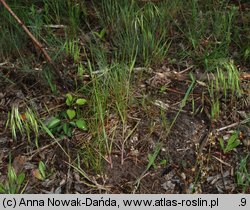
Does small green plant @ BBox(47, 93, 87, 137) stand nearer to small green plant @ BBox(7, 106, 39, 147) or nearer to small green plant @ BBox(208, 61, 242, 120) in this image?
small green plant @ BBox(7, 106, 39, 147)

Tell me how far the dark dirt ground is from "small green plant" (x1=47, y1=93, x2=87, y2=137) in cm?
5

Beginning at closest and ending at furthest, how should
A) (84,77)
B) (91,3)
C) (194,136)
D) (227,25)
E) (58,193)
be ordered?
(58,193) → (194,136) → (84,77) → (227,25) → (91,3)

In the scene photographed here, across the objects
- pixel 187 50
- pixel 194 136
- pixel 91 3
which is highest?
pixel 91 3

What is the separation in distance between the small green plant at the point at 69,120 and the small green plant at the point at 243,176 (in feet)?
2.73

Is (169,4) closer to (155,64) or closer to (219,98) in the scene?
(155,64)

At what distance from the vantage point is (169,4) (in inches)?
112

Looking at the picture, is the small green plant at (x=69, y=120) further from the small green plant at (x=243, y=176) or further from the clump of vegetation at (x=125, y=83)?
the small green plant at (x=243, y=176)

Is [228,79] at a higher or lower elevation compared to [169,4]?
lower

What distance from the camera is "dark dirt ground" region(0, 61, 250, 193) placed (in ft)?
7.36

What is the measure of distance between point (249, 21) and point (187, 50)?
48 centimetres

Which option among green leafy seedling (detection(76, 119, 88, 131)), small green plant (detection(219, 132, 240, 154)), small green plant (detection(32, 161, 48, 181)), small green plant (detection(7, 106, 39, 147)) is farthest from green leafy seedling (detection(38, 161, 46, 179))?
small green plant (detection(219, 132, 240, 154))

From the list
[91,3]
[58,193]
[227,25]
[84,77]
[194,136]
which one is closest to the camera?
[58,193]

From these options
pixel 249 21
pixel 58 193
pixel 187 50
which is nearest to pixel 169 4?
pixel 187 50

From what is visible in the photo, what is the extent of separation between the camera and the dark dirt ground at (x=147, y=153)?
2.24 m
